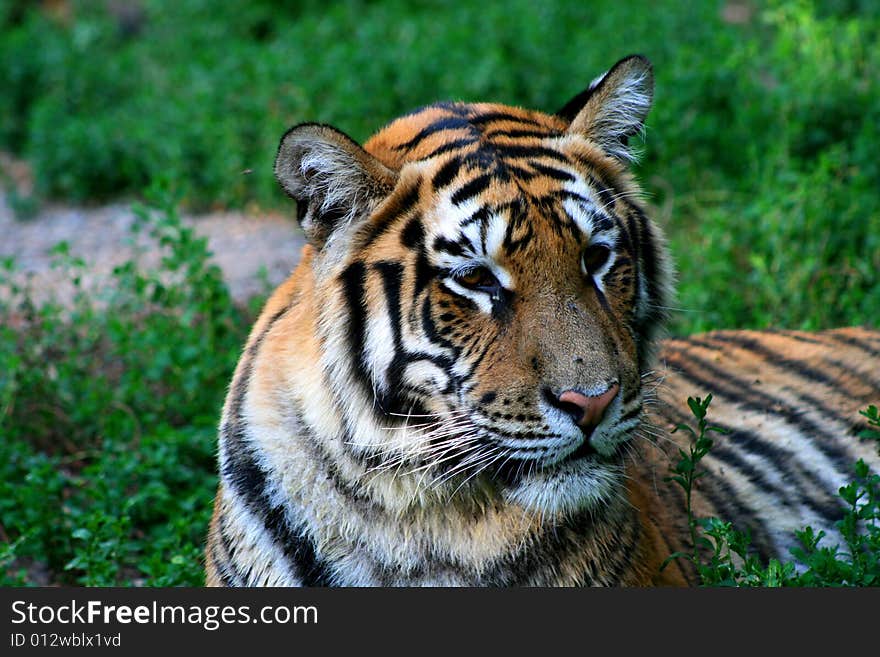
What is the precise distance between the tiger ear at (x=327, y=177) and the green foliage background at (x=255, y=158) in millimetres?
1243

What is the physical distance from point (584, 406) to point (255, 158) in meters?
4.39

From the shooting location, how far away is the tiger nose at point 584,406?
2.44m

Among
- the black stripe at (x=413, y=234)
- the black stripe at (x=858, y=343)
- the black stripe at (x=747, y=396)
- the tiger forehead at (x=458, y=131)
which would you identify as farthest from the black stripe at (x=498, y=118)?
the black stripe at (x=858, y=343)

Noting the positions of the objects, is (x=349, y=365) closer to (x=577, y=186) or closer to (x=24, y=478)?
(x=577, y=186)

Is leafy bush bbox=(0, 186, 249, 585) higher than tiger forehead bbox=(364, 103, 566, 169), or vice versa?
tiger forehead bbox=(364, 103, 566, 169)

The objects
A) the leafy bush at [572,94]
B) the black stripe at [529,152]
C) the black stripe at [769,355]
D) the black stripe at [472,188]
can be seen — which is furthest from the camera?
the leafy bush at [572,94]

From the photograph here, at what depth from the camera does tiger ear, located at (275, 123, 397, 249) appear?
260 cm

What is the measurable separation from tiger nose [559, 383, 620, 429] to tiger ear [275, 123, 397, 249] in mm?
646

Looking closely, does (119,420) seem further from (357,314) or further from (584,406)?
(584,406)

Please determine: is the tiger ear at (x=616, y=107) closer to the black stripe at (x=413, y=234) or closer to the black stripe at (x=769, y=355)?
the black stripe at (x=413, y=234)

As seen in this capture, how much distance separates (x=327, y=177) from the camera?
2654 millimetres

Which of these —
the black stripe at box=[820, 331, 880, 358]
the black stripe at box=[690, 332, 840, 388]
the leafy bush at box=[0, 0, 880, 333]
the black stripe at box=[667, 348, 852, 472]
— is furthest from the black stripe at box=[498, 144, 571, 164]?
the leafy bush at box=[0, 0, 880, 333]

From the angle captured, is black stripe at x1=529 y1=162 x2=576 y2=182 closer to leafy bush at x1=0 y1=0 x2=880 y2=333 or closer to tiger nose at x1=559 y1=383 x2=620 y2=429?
tiger nose at x1=559 y1=383 x2=620 y2=429

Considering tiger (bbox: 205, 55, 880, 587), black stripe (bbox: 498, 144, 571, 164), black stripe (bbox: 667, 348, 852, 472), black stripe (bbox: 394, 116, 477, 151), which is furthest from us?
black stripe (bbox: 667, 348, 852, 472)
